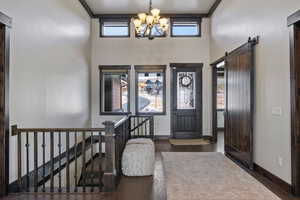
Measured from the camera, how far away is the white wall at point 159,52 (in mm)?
8398

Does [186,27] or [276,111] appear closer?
[276,111]

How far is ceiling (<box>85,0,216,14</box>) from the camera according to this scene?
7.27m

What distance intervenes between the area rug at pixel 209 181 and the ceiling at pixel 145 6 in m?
4.59

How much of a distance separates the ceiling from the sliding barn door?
8.11ft

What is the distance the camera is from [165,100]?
845 centimetres

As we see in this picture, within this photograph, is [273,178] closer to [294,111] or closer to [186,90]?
[294,111]

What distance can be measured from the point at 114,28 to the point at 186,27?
2508 millimetres

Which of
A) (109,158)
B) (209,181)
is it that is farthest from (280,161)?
(109,158)

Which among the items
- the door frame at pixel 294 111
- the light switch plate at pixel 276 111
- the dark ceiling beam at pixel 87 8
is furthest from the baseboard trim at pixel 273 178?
the dark ceiling beam at pixel 87 8

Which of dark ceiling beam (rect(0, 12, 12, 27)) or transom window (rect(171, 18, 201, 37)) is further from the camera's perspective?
transom window (rect(171, 18, 201, 37))

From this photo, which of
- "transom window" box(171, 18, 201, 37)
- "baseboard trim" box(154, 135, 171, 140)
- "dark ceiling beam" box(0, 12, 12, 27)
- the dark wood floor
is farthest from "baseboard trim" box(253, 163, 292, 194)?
"transom window" box(171, 18, 201, 37)

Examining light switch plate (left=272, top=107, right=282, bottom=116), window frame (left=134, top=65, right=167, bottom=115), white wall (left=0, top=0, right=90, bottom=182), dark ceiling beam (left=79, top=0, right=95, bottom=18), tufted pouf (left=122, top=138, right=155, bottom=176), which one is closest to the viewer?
white wall (left=0, top=0, right=90, bottom=182)

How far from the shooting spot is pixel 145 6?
7.59 meters

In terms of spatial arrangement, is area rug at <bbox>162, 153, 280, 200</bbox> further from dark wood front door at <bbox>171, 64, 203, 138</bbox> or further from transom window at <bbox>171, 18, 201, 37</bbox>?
transom window at <bbox>171, 18, 201, 37</bbox>
